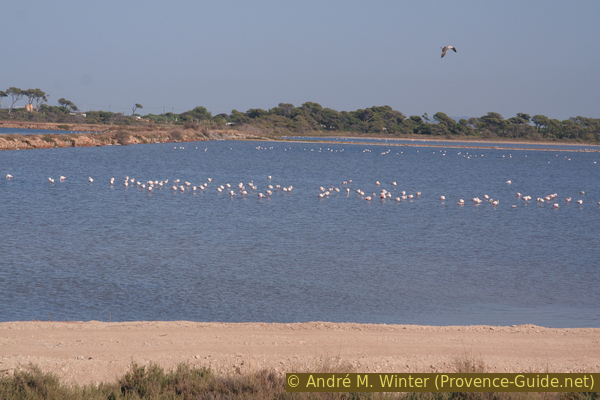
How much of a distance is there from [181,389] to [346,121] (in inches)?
6611

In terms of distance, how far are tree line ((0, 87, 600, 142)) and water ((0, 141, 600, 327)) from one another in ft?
358

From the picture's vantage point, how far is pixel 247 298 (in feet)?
41.5

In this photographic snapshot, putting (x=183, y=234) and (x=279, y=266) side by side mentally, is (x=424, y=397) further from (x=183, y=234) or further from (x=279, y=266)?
(x=183, y=234)

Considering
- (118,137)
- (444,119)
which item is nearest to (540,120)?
(444,119)

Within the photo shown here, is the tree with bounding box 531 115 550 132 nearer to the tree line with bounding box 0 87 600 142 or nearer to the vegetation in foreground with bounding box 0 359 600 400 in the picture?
the tree line with bounding box 0 87 600 142

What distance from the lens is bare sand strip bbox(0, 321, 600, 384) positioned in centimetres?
759

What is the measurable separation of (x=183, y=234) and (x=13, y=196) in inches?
473

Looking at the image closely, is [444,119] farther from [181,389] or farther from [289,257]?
[181,389]

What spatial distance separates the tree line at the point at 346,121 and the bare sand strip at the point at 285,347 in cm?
12667

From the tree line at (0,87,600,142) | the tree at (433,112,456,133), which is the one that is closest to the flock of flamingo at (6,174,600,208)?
the tree line at (0,87,600,142)

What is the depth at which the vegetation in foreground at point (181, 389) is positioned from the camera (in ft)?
19.7

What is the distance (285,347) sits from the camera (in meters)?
8.73

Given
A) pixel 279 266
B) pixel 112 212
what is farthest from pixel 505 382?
pixel 112 212

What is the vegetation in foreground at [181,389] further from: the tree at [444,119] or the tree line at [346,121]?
the tree at [444,119]
